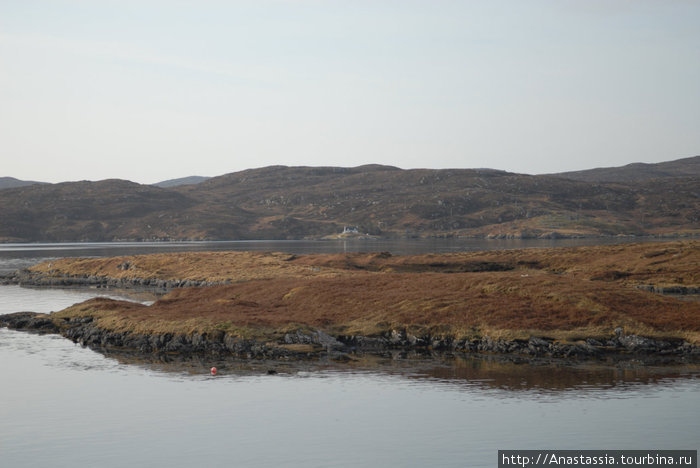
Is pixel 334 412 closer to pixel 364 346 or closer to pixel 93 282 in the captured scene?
pixel 364 346

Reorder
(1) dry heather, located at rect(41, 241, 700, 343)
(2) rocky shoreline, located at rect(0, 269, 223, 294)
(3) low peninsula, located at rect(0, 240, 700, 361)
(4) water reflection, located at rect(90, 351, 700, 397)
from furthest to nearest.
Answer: (2) rocky shoreline, located at rect(0, 269, 223, 294)
(1) dry heather, located at rect(41, 241, 700, 343)
(3) low peninsula, located at rect(0, 240, 700, 361)
(4) water reflection, located at rect(90, 351, 700, 397)

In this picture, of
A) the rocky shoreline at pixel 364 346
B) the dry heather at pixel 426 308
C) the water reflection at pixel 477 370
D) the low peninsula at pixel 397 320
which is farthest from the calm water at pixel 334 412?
the dry heather at pixel 426 308

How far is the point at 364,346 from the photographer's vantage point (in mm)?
50594

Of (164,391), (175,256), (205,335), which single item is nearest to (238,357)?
(205,335)

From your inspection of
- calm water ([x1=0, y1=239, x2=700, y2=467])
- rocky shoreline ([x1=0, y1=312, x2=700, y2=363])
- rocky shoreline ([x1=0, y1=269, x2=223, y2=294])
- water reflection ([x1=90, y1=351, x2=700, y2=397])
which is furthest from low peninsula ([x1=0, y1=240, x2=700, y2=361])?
rocky shoreline ([x1=0, y1=269, x2=223, y2=294])

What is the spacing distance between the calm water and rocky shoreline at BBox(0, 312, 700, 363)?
110 inches

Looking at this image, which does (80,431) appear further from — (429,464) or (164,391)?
(429,464)

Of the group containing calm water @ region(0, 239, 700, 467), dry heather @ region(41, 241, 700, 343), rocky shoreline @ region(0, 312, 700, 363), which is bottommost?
calm water @ region(0, 239, 700, 467)

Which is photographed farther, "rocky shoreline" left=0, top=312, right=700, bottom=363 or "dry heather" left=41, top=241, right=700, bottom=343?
"dry heather" left=41, top=241, right=700, bottom=343

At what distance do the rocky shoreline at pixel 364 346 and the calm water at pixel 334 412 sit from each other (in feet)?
9.19

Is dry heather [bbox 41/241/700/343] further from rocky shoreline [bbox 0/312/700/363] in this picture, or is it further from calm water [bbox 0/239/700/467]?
calm water [bbox 0/239/700/467]

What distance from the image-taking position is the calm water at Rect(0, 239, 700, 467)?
91.8ft

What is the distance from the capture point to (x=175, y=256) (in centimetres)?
13550

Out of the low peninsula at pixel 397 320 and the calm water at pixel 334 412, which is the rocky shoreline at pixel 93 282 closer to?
the low peninsula at pixel 397 320
